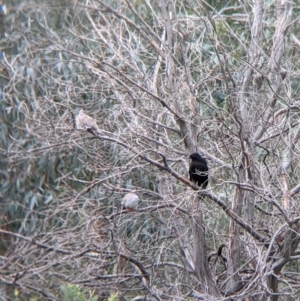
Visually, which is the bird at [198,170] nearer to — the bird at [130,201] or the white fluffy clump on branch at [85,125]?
the bird at [130,201]

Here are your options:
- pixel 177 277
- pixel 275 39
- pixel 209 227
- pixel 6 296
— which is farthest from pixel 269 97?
pixel 6 296

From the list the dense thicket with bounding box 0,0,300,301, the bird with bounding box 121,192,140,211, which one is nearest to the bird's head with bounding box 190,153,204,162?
the dense thicket with bounding box 0,0,300,301

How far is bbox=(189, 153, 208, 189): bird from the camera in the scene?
5543mm

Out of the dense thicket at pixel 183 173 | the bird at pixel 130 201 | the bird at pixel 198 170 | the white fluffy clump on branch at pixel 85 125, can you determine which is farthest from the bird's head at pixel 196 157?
the white fluffy clump on branch at pixel 85 125

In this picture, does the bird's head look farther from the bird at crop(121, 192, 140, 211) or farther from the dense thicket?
the bird at crop(121, 192, 140, 211)

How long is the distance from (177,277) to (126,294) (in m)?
0.51

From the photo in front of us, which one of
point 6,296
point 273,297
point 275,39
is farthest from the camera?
point 6,296

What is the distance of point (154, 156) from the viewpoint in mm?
6055

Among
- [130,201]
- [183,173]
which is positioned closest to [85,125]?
[130,201]

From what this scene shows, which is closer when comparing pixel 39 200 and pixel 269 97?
pixel 269 97

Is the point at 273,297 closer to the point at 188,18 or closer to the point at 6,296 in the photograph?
the point at 188,18

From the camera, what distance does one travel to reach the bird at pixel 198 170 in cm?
554

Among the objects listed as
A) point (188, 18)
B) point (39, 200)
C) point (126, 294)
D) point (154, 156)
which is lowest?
point (39, 200)

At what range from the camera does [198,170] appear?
18.1 ft
